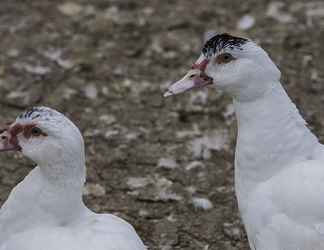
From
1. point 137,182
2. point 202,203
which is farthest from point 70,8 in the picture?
point 202,203

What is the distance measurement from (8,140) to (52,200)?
325mm

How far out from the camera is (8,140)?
150 inches

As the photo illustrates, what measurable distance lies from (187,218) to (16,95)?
1.71 m

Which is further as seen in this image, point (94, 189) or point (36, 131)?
point (94, 189)

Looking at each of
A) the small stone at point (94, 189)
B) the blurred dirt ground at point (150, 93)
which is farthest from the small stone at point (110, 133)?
the small stone at point (94, 189)

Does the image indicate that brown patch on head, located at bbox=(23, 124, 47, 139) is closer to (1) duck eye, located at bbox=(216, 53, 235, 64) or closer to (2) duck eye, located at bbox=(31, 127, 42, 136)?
(2) duck eye, located at bbox=(31, 127, 42, 136)

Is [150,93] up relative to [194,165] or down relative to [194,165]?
up

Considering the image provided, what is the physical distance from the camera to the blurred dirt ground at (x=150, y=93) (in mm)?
4977

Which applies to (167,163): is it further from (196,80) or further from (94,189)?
(196,80)

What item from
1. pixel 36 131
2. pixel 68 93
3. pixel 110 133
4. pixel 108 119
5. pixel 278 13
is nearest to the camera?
pixel 36 131

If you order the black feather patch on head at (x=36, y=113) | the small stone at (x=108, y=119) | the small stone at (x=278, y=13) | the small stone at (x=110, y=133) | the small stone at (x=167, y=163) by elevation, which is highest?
the black feather patch on head at (x=36, y=113)

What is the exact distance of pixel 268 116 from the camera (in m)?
3.91

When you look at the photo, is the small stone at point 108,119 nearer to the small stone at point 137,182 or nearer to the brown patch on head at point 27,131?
the small stone at point 137,182

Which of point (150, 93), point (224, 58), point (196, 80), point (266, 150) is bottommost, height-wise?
point (150, 93)
